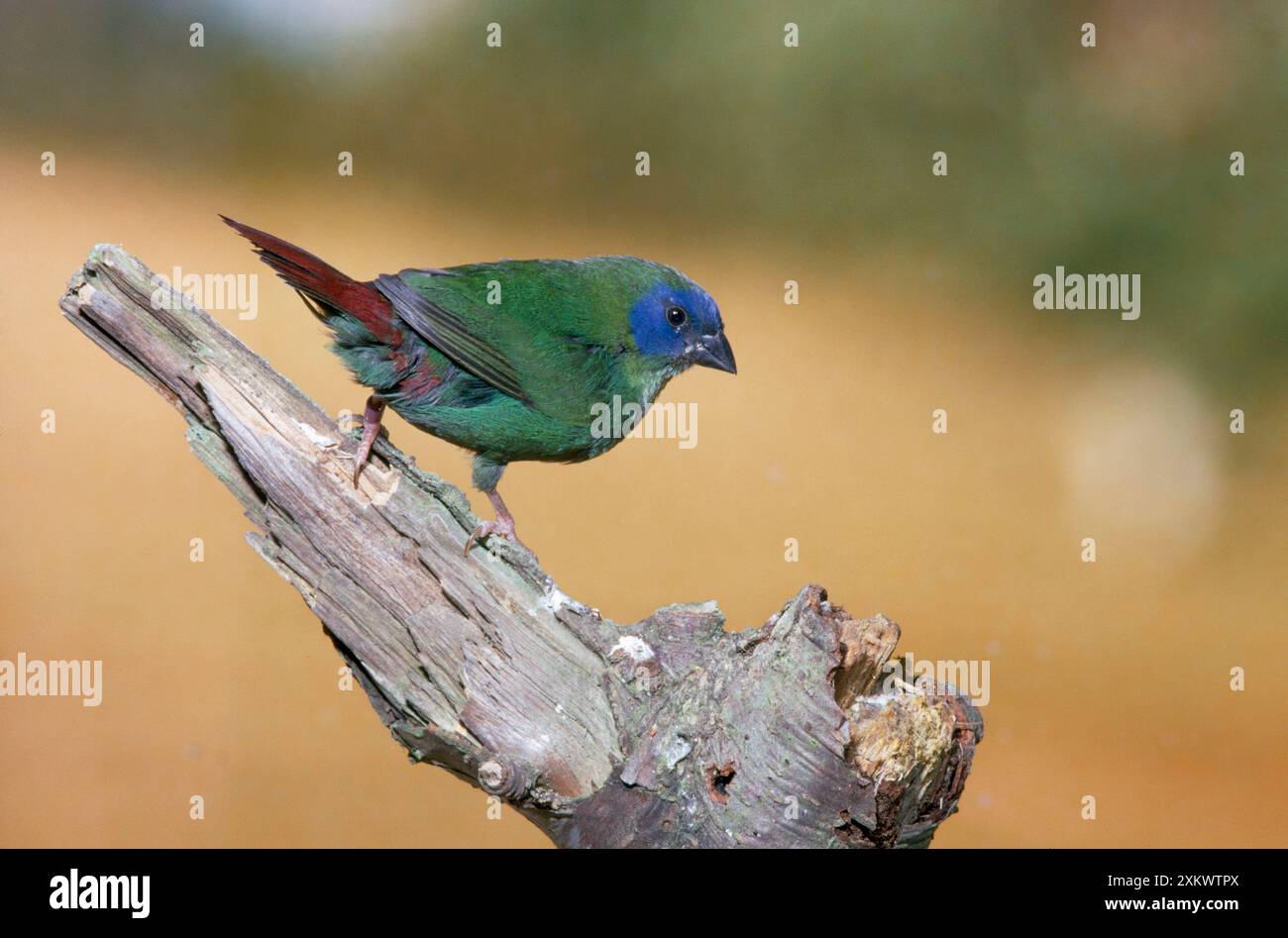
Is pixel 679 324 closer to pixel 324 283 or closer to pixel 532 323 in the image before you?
pixel 532 323

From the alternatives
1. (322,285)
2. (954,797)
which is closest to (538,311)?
(322,285)

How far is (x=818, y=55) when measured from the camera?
5.80 metres

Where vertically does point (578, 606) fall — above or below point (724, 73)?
below

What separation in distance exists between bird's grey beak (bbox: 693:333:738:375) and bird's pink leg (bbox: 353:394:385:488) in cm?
98

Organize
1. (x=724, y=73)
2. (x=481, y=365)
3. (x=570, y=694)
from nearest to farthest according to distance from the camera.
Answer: (x=570, y=694) < (x=481, y=365) < (x=724, y=73)

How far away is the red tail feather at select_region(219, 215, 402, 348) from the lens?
266 cm

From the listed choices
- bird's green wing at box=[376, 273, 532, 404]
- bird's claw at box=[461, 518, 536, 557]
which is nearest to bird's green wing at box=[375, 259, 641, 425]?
bird's green wing at box=[376, 273, 532, 404]

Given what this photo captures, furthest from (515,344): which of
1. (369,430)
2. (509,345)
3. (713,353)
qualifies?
(713,353)

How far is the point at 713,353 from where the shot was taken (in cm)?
342

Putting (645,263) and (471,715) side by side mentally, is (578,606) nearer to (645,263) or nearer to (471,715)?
(471,715)

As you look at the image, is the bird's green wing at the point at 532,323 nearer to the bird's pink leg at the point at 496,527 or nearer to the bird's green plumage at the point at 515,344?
the bird's green plumage at the point at 515,344

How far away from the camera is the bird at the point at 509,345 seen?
2945 millimetres

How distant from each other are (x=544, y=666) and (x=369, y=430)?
0.76 metres

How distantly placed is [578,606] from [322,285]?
1028 millimetres
